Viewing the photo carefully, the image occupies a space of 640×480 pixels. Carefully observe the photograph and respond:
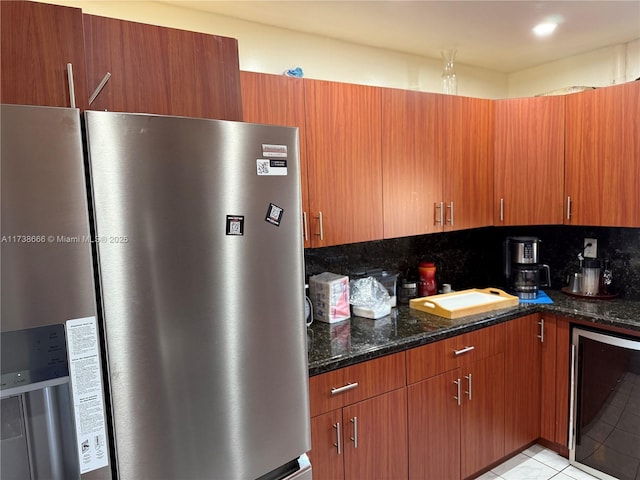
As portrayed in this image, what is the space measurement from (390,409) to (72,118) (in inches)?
64.5

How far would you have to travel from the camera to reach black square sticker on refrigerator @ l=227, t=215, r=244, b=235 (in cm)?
114

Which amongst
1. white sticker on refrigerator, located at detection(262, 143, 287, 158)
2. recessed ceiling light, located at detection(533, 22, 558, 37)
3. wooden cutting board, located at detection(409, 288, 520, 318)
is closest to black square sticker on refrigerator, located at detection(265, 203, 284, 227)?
white sticker on refrigerator, located at detection(262, 143, 287, 158)

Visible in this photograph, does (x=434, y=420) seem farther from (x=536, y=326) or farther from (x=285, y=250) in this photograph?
(x=285, y=250)

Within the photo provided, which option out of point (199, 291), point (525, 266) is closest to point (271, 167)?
point (199, 291)

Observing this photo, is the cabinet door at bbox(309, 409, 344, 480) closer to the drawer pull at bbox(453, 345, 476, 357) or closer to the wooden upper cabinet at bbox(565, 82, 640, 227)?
the drawer pull at bbox(453, 345, 476, 357)

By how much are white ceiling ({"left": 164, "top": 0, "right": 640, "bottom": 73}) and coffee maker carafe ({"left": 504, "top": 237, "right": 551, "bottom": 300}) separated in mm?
1194

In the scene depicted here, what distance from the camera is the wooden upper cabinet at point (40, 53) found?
3.30 ft

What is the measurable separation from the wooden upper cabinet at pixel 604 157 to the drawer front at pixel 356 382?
1.52 metres

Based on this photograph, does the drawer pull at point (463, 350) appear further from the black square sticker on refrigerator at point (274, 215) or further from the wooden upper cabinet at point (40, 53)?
the wooden upper cabinet at point (40, 53)

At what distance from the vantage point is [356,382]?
1.78m

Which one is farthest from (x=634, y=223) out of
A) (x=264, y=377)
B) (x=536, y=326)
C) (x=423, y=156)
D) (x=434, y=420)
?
(x=264, y=377)

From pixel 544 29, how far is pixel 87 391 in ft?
8.69

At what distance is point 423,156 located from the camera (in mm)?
2354

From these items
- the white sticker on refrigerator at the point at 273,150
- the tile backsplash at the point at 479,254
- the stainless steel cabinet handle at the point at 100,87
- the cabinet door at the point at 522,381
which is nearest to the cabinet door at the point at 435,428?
the cabinet door at the point at 522,381
